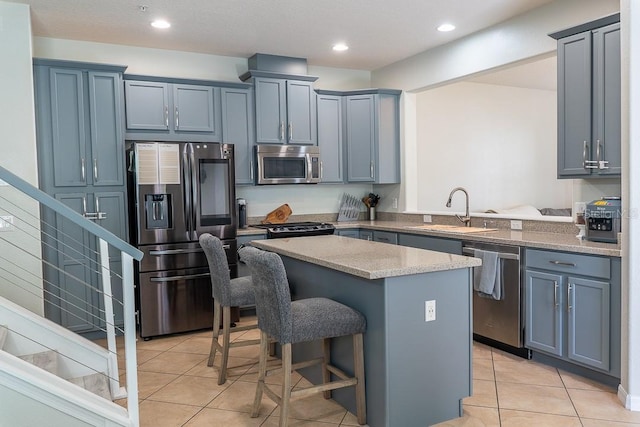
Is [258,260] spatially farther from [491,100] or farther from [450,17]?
[491,100]

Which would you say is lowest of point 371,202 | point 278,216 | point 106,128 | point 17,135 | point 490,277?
point 490,277

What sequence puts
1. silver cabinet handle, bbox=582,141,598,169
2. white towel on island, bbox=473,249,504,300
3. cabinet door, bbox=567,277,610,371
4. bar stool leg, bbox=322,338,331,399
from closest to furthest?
bar stool leg, bbox=322,338,331,399 < cabinet door, bbox=567,277,610,371 < silver cabinet handle, bbox=582,141,598,169 < white towel on island, bbox=473,249,504,300

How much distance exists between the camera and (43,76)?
405 centimetres

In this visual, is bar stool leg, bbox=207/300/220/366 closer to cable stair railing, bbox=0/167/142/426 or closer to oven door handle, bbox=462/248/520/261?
cable stair railing, bbox=0/167/142/426

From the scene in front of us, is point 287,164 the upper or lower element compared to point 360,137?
lower

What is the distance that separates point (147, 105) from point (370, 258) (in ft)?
9.51

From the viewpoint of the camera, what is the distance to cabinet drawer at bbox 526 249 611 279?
3.02m

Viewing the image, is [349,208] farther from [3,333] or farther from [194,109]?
[3,333]

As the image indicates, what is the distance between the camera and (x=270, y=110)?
201 inches

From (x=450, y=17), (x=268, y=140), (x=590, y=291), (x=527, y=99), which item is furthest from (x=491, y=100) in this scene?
(x=590, y=291)

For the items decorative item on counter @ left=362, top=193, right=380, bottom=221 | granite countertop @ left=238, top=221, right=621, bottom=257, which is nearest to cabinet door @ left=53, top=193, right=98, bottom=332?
granite countertop @ left=238, top=221, right=621, bottom=257

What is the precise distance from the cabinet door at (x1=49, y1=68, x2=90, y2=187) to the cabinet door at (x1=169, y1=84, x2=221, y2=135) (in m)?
0.81

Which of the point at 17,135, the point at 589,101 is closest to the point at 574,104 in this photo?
the point at 589,101

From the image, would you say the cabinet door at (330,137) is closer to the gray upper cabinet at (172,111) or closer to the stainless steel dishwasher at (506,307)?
the gray upper cabinet at (172,111)
